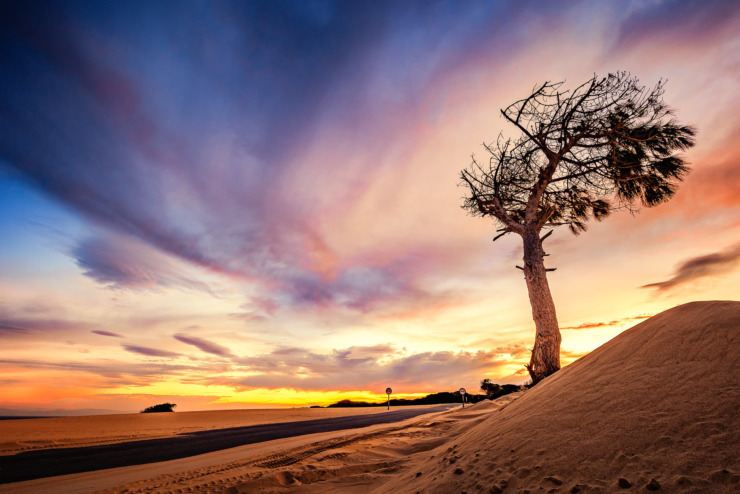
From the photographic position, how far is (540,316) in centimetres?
966

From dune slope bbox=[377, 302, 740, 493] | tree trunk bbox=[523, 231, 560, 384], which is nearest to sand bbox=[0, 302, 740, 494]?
dune slope bbox=[377, 302, 740, 493]

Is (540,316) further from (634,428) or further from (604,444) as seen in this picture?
(604,444)

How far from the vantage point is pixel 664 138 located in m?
10.5

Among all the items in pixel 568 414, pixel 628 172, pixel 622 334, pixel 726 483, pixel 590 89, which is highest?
pixel 590 89

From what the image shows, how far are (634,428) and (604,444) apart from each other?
0.28 m

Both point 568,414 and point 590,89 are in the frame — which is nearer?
point 568,414

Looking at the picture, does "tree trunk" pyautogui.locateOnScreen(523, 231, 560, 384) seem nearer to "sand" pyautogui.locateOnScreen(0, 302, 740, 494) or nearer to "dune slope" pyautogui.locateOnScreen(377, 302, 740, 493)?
"sand" pyautogui.locateOnScreen(0, 302, 740, 494)

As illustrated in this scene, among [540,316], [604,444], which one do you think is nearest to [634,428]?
[604,444]

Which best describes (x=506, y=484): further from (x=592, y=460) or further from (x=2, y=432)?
(x=2, y=432)

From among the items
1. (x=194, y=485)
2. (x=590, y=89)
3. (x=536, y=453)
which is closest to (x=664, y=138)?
(x=590, y=89)

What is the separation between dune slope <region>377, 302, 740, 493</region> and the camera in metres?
1.97

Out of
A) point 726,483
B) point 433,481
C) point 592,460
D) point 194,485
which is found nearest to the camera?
point 726,483

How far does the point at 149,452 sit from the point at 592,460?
9.44 meters

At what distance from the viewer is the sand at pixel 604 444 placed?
80.0 inches
